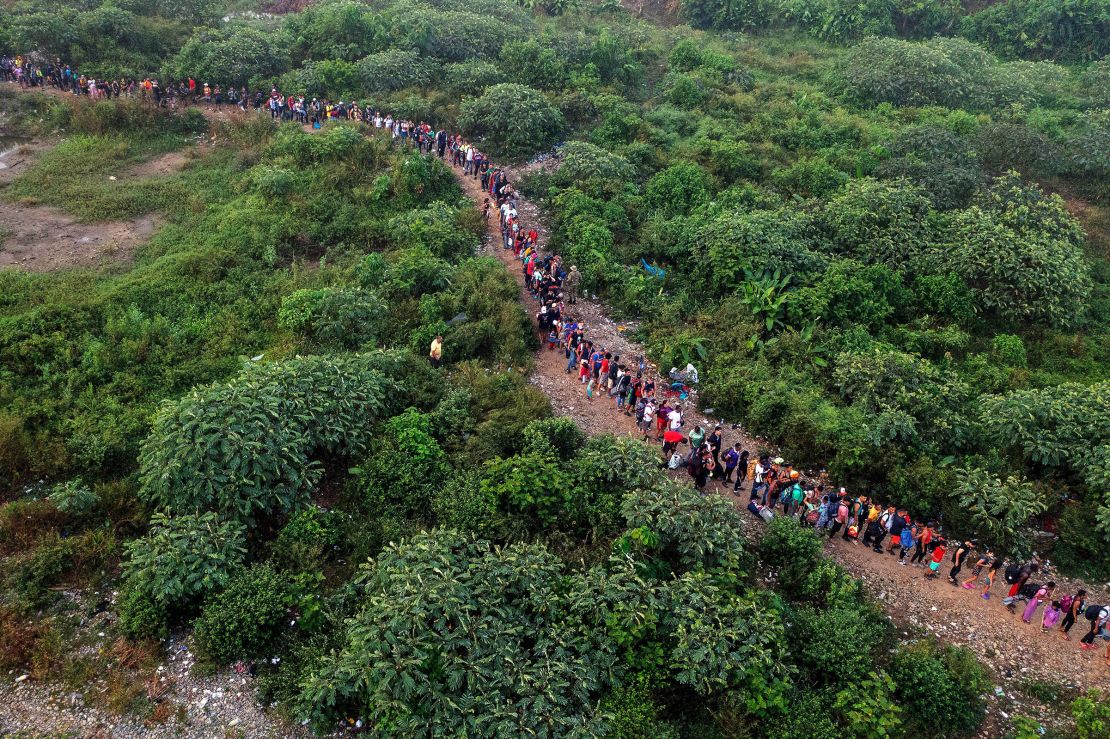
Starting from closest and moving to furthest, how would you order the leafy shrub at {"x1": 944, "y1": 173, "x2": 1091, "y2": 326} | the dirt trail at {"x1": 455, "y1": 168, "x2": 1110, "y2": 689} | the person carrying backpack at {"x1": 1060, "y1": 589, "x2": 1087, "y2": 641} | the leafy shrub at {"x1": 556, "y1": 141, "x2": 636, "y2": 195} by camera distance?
the dirt trail at {"x1": 455, "y1": 168, "x2": 1110, "y2": 689} < the person carrying backpack at {"x1": 1060, "y1": 589, "x2": 1087, "y2": 641} < the leafy shrub at {"x1": 944, "y1": 173, "x2": 1091, "y2": 326} < the leafy shrub at {"x1": 556, "y1": 141, "x2": 636, "y2": 195}

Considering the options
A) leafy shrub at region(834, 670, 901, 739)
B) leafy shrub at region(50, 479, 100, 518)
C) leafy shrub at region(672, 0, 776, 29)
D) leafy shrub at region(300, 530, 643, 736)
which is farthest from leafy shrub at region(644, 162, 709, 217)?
leafy shrub at region(672, 0, 776, 29)

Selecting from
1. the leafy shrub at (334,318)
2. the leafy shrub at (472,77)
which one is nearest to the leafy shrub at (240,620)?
the leafy shrub at (334,318)

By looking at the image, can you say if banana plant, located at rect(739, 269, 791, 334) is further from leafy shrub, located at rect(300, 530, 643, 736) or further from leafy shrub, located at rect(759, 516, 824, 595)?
leafy shrub, located at rect(300, 530, 643, 736)

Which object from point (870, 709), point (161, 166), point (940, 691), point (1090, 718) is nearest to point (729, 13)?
point (161, 166)

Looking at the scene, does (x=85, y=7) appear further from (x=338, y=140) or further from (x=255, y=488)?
(x=255, y=488)

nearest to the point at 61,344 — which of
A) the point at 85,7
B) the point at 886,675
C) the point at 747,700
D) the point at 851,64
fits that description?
the point at 747,700

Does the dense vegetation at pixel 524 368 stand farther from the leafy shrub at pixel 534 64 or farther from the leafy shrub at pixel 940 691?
the leafy shrub at pixel 534 64

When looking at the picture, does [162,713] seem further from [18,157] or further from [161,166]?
[18,157]
